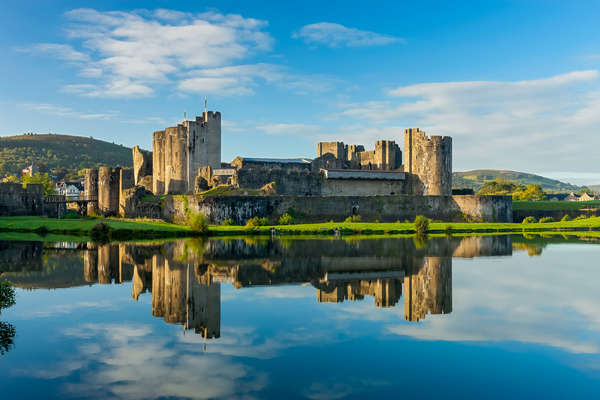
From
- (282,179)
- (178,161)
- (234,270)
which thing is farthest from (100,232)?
(234,270)

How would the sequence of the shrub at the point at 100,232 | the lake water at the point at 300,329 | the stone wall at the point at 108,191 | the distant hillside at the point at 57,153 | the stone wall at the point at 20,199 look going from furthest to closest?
the distant hillside at the point at 57,153 → the stone wall at the point at 108,191 → the stone wall at the point at 20,199 → the shrub at the point at 100,232 → the lake water at the point at 300,329

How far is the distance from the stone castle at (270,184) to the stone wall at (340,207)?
7 centimetres

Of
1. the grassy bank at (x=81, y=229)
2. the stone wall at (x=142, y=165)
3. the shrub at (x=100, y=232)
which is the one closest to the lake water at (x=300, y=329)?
the shrub at (x=100, y=232)

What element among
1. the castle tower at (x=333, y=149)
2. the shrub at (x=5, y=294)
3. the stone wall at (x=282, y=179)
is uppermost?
the castle tower at (x=333, y=149)

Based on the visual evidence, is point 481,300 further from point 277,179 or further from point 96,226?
point 277,179

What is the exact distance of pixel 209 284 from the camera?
14867 mm

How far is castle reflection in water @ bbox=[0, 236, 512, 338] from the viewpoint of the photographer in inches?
501

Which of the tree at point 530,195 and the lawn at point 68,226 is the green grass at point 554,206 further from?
the lawn at point 68,226

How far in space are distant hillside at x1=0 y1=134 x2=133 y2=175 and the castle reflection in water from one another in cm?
9078

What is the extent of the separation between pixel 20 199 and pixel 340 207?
24.2 m

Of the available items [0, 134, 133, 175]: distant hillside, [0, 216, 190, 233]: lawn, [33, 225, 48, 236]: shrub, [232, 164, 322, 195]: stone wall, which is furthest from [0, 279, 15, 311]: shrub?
[0, 134, 133, 175]: distant hillside

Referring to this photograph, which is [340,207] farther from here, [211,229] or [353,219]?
[211,229]

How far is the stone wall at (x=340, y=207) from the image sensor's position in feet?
122

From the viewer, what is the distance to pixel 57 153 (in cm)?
11788
